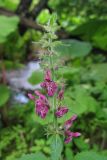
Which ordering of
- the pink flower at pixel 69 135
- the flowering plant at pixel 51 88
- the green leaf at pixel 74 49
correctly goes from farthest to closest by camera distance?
the green leaf at pixel 74 49 → the pink flower at pixel 69 135 → the flowering plant at pixel 51 88

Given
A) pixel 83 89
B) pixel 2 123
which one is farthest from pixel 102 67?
pixel 2 123

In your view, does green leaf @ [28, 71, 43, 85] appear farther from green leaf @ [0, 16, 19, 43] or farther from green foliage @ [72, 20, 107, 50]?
green foliage @ [72, 20, 107, 50]

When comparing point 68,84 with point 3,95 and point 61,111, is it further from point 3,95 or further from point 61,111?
point 61,111

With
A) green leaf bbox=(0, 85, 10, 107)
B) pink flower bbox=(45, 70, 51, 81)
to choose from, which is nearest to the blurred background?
green leaf bbox=(0, 85, 10, 107)

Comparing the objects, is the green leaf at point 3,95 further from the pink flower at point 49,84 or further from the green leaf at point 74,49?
the pink flower at point 49,84

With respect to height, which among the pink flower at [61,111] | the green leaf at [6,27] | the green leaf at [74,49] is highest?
the green leaf at [6,27]

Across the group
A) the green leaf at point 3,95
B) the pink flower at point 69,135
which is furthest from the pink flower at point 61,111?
the green leaf at point 3,95

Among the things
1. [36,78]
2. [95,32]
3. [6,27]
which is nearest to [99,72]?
[36,78]

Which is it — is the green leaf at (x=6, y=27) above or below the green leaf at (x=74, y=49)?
above

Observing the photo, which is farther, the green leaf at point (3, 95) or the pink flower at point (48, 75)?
the green leaf at point (3, 95)
